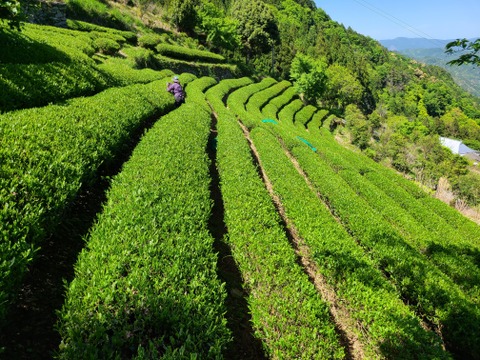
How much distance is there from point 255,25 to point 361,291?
60581mm

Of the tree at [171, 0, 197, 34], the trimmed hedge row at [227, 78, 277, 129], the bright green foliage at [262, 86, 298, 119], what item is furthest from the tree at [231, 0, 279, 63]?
the tree at [171, 0, 197, 34]

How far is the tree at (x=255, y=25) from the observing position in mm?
57188

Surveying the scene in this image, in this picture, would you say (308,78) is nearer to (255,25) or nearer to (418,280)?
(255,25)

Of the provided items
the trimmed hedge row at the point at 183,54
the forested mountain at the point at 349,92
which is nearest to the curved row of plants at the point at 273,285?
the trimmed hedge row at the point at 183,54

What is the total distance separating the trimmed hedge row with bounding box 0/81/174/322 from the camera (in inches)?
135

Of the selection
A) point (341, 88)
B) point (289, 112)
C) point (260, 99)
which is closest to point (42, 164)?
point (260, 99)

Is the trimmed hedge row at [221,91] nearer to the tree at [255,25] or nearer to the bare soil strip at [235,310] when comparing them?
the tree at [255,25]

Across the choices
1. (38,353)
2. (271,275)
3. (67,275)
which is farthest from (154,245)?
(271,275)

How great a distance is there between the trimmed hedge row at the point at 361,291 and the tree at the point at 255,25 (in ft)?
182

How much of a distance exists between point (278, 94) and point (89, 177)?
4768 centimetres

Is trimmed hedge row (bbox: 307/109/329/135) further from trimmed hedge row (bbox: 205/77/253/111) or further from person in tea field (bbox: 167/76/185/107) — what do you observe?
person in tea field (bbox: 167/76/185/107)

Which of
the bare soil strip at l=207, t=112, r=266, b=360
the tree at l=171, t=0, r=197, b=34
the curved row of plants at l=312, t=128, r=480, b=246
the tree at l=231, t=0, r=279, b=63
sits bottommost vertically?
the bare soil strip at l=207, t=112, r=266, b=360

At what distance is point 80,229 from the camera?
19.2 feet

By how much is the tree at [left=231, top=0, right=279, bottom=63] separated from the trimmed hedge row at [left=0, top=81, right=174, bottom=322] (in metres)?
56.1
